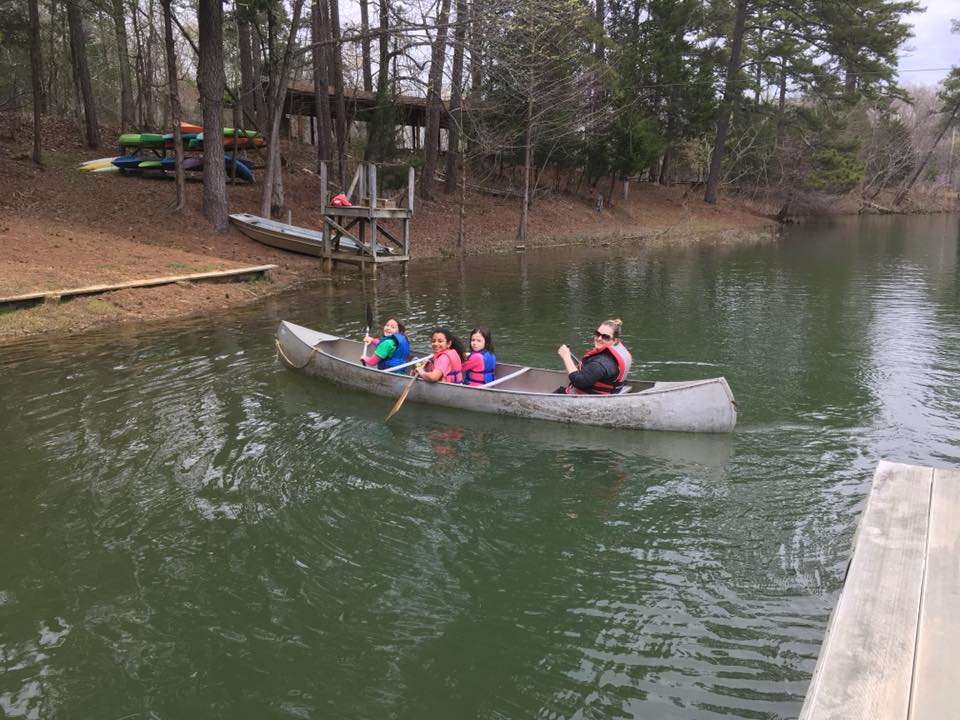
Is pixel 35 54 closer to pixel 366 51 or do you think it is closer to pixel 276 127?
pixel 276 127

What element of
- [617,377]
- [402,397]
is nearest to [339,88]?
[402,397]

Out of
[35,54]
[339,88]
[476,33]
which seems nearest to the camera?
[476,33]

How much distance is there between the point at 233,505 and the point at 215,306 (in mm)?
8955

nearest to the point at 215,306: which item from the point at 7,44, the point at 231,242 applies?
the point at 231,242

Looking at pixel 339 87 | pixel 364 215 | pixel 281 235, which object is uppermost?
pixel 339 87

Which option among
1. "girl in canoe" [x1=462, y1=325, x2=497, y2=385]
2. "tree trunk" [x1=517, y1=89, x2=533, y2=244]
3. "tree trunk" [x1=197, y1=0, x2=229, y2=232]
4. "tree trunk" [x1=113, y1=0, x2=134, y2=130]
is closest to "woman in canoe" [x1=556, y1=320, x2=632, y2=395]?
"girl in canoe" [x1=462, y1=325, x2=497, y2=385]

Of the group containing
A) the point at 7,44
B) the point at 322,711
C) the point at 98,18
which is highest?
the point at 98,18

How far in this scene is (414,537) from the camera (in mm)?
5543

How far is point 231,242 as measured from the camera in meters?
18.7

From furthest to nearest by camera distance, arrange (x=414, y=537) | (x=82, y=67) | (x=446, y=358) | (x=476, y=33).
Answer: (x=82, y=67)
(x=476, y=33)
(x=446, y=358)
(x=414, y=537)

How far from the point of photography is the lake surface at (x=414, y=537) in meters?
4.00

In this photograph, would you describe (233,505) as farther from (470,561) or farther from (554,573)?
(554,573)

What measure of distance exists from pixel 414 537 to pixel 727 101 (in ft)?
122

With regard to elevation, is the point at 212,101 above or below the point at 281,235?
above
